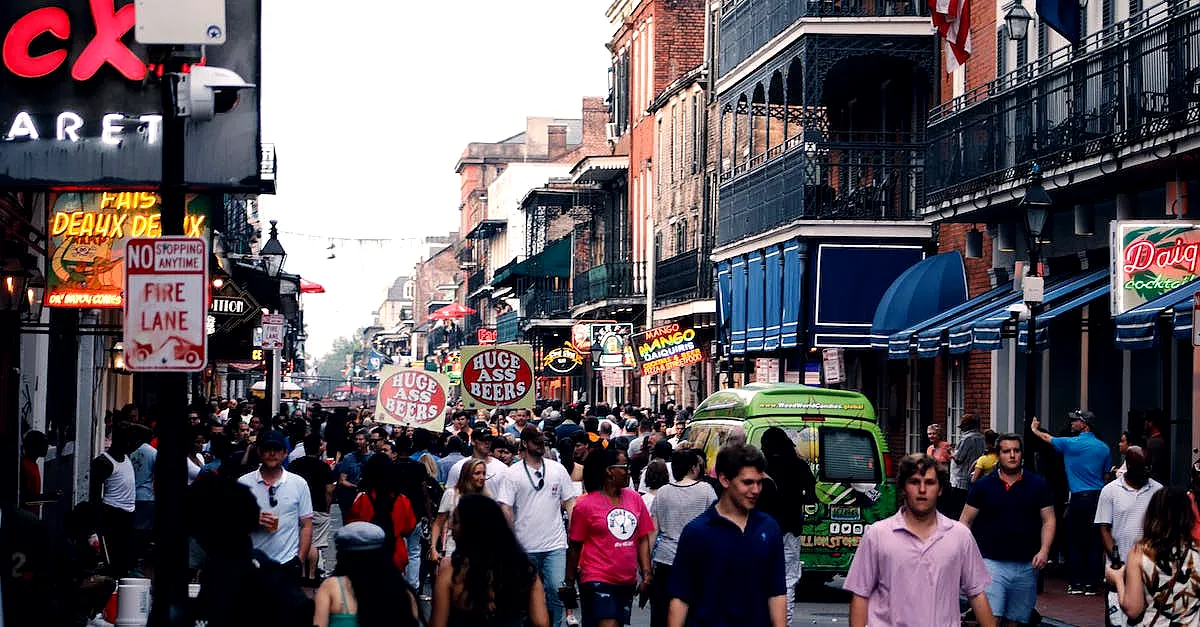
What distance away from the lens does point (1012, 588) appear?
1350 centimetres

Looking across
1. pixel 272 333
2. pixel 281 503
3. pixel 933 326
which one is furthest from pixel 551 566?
pixel 272 333

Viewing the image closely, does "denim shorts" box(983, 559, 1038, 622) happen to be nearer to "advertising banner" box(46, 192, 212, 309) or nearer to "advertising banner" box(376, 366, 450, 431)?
"advertising banner" box(46, 192, 212, 309)

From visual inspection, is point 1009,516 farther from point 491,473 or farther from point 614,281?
point 614,281

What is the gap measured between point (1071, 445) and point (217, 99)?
37.8 ft

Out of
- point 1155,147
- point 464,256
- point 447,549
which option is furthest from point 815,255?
point 464,256

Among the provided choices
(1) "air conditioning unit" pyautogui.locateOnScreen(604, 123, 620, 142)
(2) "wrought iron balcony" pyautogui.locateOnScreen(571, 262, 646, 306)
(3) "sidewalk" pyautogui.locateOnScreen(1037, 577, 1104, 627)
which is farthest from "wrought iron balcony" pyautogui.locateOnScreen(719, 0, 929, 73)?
(1) "air conditioning unit" pyautogui.locateOnScreen(604, 123, 620, 142)

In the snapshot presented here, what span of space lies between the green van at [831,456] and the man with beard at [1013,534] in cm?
574

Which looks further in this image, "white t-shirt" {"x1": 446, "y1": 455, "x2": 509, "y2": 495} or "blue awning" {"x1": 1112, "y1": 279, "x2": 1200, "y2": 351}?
"blue awning" {"x1": 1112, "y1": 279, "x2": 1200, "y2": 351}

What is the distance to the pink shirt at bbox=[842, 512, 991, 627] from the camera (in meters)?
9.31

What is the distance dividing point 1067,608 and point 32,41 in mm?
10510

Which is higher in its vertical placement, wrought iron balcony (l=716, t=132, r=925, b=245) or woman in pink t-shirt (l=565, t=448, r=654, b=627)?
wrought iron balcony (l=716, t=132, r=925, b=245)

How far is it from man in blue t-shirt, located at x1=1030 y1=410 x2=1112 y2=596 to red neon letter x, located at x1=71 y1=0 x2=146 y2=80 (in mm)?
9711

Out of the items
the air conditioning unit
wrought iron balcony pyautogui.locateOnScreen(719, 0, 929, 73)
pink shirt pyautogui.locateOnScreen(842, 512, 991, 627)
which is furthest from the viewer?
the air conditioning unit

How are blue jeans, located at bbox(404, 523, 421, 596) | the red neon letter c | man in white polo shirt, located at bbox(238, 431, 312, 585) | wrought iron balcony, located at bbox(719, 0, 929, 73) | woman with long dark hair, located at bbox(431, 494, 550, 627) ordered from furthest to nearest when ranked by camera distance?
wrought iron balcony, located at bbox(719, 0, 929, 73), blue jeans, located at bbox(404, 523, 421, 596), the red neon letter c, man in white polo shirt, located at bbox(238, 431, 312, 585), woman with long dark hair, located at bbox(431, 494, 550, 627)
